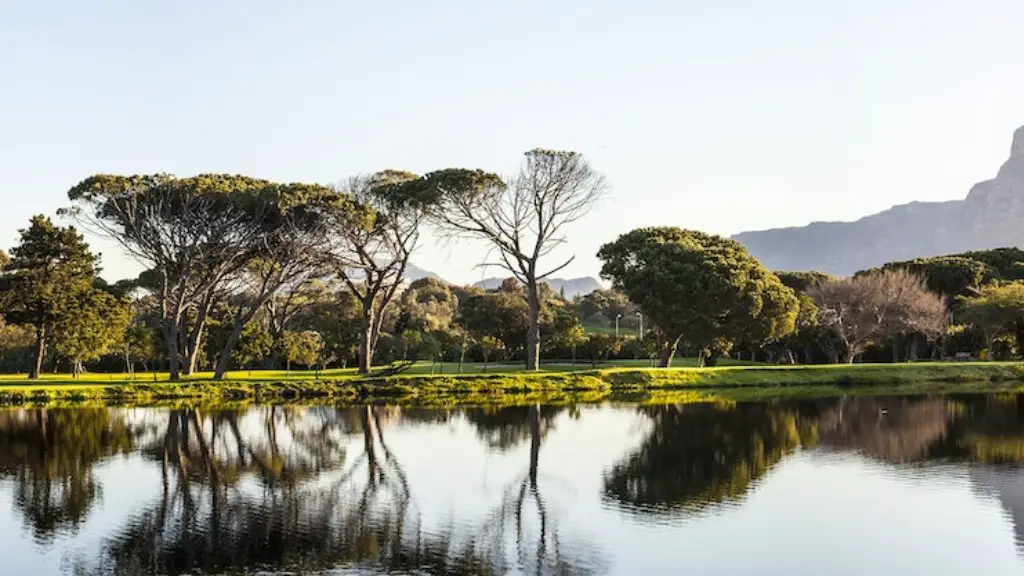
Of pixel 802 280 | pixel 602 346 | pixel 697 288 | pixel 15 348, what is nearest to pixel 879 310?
pixel 802 280

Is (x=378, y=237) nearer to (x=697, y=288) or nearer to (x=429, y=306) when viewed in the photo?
(x=697, y=288)

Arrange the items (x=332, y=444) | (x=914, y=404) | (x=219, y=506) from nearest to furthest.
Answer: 1. (x=219, y=506)
2. (x=332, y=444)
3. (x=914, y=404)

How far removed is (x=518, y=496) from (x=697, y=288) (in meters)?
41.6

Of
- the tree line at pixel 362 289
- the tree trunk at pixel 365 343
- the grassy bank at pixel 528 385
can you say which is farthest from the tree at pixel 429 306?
the grassy bank at pixel 528 385

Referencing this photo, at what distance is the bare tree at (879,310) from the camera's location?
252 ft

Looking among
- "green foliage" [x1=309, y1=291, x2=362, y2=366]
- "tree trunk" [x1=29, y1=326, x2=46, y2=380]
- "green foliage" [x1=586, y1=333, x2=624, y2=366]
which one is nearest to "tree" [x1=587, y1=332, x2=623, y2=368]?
"green foliage" [x1=586, y1=333, x2=624, y2=366]

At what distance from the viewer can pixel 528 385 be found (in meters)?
56.1

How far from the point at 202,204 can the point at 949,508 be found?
144ft

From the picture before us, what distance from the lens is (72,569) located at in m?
16.5

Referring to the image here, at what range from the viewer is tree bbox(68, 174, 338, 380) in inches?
2126

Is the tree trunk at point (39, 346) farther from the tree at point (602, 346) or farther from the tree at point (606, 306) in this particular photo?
the tree at point (606, 306)

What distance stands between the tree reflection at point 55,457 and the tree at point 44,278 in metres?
14.5

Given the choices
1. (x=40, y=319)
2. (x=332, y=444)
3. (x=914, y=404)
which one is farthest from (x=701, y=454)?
(x=40, y=319)

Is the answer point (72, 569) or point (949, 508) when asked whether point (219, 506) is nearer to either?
point (72, 569)
